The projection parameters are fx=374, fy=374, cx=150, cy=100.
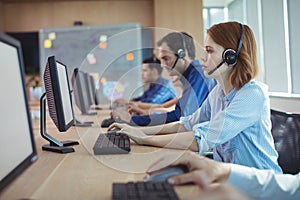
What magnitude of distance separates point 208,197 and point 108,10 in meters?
5.45

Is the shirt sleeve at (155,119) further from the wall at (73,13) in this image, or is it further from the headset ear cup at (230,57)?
the wall at (73,13)

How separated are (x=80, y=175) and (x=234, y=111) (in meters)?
0.55

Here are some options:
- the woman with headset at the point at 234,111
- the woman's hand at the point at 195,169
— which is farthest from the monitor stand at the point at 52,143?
the woman's hand at the point at 195,169

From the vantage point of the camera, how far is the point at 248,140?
1.29m

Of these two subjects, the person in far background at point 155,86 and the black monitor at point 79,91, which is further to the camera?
the person in far background at point 155,86

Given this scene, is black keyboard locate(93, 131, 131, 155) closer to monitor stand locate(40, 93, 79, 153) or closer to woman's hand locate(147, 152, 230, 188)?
monitor stand locate(40, 93, 79, 153)

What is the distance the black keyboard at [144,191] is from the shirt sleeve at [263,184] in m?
0.18

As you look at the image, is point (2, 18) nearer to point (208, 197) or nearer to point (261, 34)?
point (261, 34)

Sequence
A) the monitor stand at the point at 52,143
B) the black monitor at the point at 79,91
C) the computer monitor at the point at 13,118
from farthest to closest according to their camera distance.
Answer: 1. the black monitor at the point at 79,91
2. the monitor stand at the point at 52,143
3. the computer monitor at the point at 13,118

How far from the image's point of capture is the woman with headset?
1.26m

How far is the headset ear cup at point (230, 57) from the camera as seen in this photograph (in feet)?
4.49

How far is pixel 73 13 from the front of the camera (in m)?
5.78

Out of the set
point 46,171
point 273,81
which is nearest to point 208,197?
point 46,171

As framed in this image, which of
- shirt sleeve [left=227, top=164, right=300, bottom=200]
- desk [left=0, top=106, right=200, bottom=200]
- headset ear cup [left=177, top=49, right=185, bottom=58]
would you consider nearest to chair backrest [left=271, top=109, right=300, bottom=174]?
desk [left=0, top=106, right=200, bottom=200]
